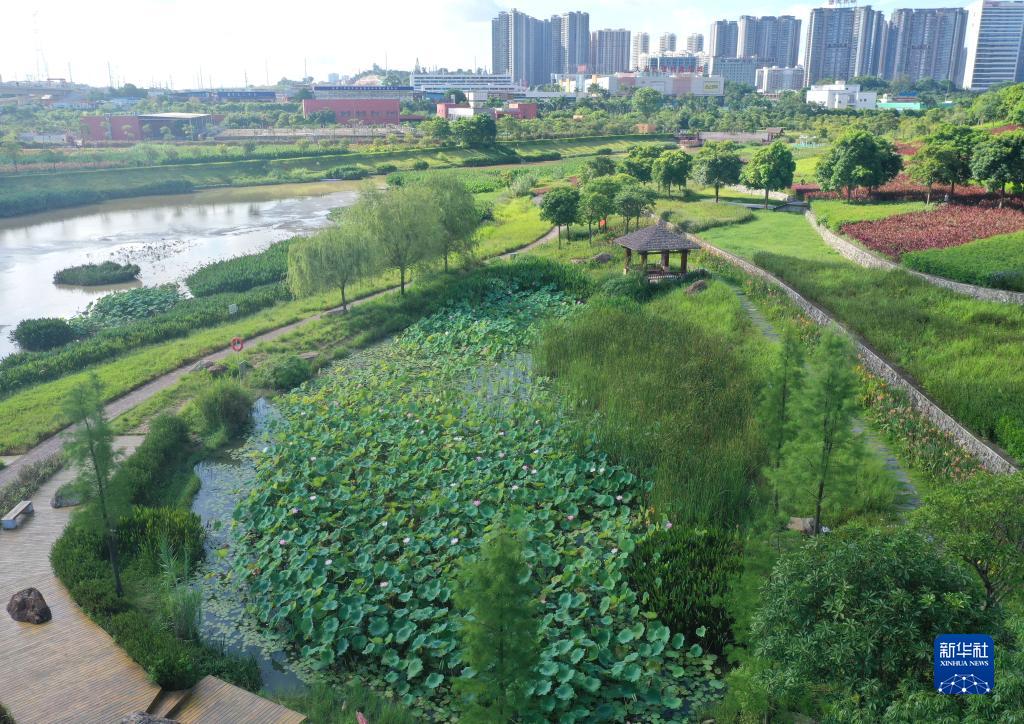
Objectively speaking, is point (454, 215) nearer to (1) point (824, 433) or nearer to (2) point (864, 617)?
(1) point (824, 433)

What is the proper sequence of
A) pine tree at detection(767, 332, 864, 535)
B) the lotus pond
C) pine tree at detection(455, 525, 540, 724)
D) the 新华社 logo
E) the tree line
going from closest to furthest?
the 新华社 logo
pine tree at detection(455, 525, 540, 724)
the lotus pond
pine tree at detection(767, 332, 864, 535)
the tree line

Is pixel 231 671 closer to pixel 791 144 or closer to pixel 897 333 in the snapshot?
pixel 897 333

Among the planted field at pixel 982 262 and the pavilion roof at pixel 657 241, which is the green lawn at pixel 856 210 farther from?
the pavilion roof at pixel 657 241

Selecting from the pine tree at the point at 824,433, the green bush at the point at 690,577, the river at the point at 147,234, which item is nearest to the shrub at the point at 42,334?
the river at the point at 147,234

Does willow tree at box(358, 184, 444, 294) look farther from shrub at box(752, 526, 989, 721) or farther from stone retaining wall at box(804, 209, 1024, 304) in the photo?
shrub at box(752, 526, 989, 721)

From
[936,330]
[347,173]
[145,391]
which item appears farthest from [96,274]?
[347,173]

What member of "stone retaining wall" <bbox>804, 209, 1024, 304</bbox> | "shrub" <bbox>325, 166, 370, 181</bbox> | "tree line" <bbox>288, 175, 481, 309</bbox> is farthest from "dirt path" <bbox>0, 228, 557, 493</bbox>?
"shrub" <bbox>325, 166, 370, 181</bbox>
